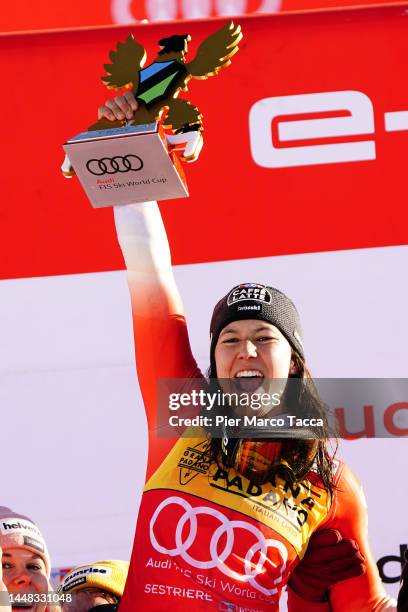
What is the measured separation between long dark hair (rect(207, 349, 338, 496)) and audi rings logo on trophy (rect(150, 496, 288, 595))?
11 cm

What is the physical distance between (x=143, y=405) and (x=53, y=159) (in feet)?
2.26

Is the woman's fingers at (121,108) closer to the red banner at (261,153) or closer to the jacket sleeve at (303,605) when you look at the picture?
the red banner at (261,153)

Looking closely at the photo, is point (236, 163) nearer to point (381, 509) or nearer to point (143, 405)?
point (143, 405)

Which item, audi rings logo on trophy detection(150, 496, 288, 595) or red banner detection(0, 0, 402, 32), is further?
red banner detection(0, 0, 402, 32)

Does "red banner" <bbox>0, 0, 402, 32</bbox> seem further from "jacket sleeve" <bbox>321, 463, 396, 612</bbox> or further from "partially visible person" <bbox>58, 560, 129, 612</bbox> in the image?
"partially visible person" <bbox>58, 560, 129, 612</bbox>

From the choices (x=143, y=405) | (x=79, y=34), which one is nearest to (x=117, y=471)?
(x=143, y=405)

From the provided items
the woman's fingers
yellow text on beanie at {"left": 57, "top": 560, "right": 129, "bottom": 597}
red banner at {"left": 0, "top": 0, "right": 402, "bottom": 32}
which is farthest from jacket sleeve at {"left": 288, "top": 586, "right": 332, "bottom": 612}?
red banner at {"left": 0, "top": 0, "right": 402, "bottom": 32}

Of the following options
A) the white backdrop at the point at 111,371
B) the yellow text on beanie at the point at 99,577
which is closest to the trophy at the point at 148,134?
the white backdrop at the point at 111,371

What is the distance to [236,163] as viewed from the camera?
8.05 feet

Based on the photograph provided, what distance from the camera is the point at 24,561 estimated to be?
2.21m

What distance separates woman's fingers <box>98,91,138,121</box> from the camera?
2.06 m

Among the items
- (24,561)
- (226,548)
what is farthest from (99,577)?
(226,548)

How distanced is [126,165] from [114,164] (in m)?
0.03

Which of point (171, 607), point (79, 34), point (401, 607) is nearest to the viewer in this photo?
point (401, 607)
